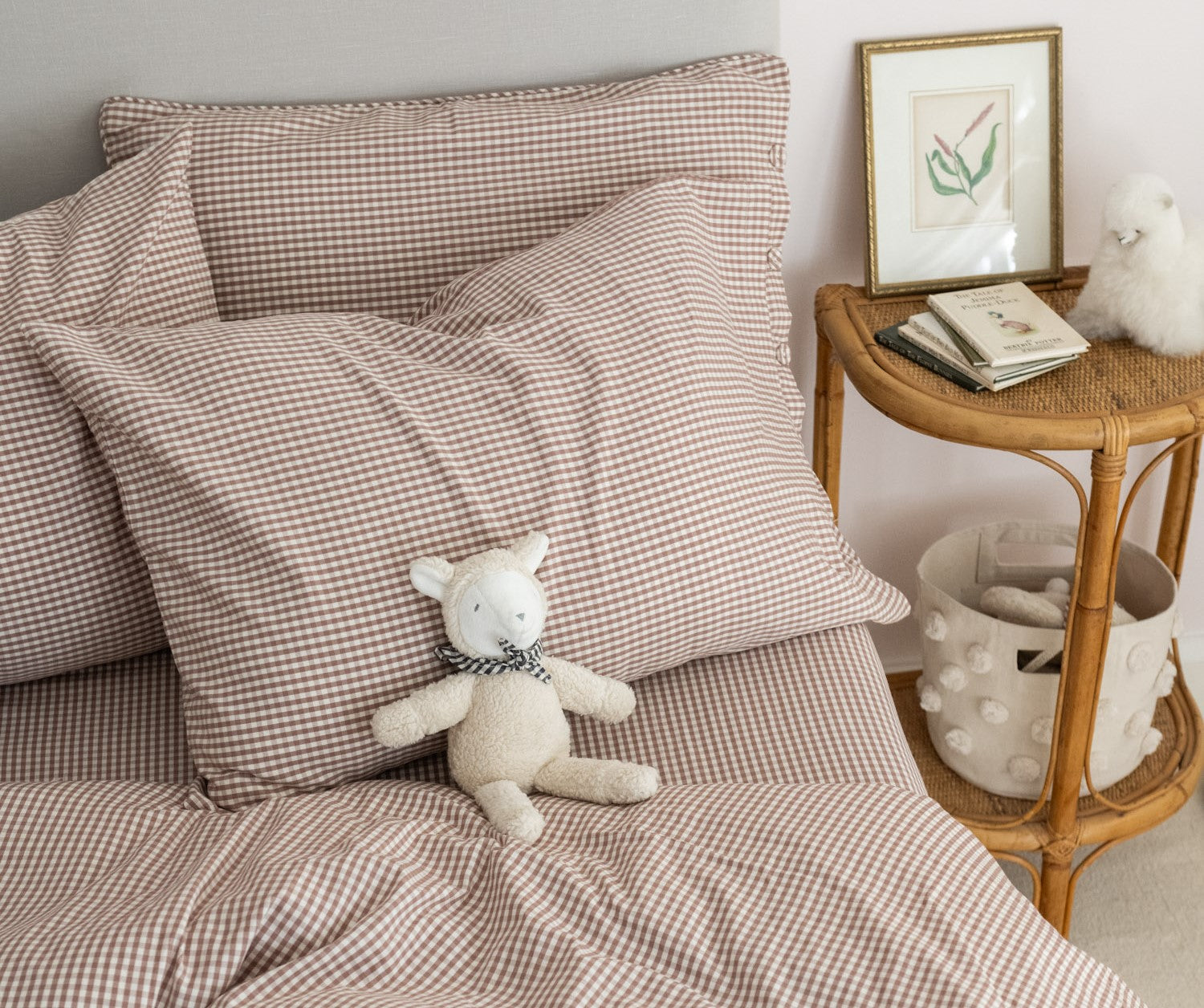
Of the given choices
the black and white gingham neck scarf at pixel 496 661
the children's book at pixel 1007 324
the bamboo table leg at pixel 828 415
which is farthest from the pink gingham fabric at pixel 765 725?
the bamboo table leg at pixel 828 415

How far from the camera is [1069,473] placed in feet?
4.13

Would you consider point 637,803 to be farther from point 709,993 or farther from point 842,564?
point 842,564

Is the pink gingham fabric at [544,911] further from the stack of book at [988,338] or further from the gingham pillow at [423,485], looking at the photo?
the stack of book at [988,338]

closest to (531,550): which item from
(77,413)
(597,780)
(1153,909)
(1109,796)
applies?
(597,780)

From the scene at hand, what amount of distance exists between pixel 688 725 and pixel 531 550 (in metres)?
0.23

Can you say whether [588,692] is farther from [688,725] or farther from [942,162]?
[942,162]

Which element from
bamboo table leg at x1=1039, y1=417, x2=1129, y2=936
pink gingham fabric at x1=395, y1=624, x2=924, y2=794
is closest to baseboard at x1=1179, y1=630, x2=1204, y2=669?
bamboo table leg at x1=1039, y1=417, x2=1129, y2=936

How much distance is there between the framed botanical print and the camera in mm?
1477

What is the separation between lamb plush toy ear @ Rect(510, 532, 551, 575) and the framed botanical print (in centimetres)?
73

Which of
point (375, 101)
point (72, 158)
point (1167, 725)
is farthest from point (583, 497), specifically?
point (1167, 725)

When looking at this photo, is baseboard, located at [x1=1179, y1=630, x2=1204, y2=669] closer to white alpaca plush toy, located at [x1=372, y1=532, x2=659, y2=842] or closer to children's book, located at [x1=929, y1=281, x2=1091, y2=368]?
children's book, located at [x1=929, y1=281, x2=1091, y2=368]

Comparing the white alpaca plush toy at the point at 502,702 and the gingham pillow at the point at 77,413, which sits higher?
the gingham pillow at the point at 77,413

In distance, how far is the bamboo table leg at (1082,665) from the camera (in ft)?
4.01

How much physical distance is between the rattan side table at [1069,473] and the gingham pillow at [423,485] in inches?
10.4
